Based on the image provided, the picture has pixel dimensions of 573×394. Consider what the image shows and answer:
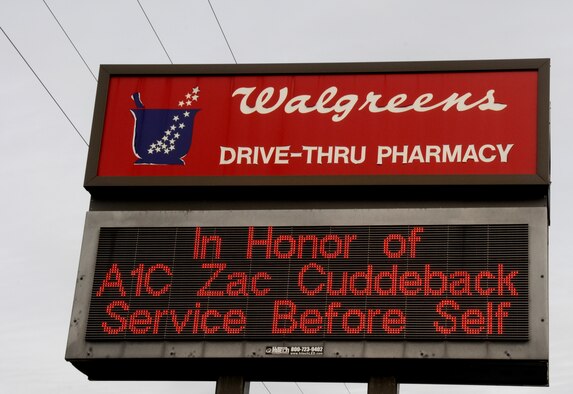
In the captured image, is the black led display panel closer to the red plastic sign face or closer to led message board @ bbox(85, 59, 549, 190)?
led message board @ bbox(85, 59, 549, 190)

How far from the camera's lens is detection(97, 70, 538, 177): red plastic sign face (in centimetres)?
1705

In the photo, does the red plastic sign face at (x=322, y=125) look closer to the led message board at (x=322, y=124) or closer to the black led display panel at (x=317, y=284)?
the led message board at (x=322, y=124)

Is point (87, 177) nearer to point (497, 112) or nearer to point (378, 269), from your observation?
point (378, 269)

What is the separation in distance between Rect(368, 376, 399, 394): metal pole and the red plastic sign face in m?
2.63

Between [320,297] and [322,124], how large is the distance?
2.68m

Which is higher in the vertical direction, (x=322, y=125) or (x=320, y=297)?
(x=322, y=125)

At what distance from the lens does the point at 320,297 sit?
1591 cm

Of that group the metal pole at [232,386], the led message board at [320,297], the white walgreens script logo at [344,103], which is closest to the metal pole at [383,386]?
the led message board at [320,297]

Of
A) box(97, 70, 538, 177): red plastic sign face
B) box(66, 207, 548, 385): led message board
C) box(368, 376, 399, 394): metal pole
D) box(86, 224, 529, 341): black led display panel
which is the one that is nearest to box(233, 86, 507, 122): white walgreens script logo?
box(97, 70, 538, 177): red plastic sign face

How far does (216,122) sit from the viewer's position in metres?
17.9

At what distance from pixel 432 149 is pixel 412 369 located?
9.45 feet

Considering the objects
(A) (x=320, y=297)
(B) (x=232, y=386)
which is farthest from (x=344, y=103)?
(B) (x=232, y=386)

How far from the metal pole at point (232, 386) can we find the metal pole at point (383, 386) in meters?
1.56

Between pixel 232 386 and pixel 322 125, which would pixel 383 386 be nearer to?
pixel 232 386
